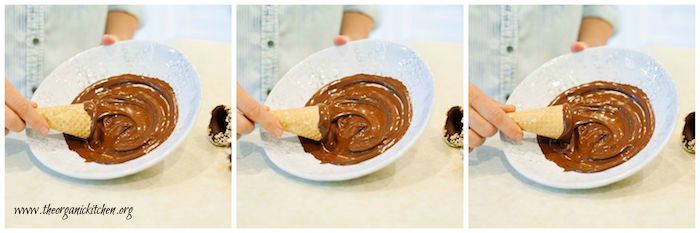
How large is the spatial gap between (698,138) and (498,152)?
1.84 ft

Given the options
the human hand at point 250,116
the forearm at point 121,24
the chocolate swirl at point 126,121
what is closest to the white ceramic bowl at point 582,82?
the human hand at point 250,116

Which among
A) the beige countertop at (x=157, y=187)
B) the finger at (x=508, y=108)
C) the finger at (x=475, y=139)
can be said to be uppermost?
the finger at (x=508, y=108)

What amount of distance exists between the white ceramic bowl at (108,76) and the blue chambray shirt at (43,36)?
0.03 meters

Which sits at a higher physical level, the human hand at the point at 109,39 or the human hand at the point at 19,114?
the human hand at the point at 109,39

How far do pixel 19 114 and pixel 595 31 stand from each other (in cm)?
162

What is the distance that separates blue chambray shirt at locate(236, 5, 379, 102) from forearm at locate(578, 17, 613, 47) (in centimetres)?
58

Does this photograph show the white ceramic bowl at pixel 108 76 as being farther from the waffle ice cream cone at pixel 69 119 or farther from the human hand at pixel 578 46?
the human hand at pixel 578 46

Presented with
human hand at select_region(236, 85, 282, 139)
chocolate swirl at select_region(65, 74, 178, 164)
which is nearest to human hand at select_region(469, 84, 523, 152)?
human hand at select_region(236, 85, 282, 139)

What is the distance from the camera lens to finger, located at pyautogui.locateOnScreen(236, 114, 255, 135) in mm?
3057

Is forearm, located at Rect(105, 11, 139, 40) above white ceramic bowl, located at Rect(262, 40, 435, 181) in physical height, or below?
above

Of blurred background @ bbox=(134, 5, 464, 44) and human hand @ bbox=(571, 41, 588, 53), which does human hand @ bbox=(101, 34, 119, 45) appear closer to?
blurred background @ bbox=(134, 5, 464, 44)

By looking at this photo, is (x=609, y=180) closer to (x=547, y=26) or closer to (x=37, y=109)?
(x=547, y=26)

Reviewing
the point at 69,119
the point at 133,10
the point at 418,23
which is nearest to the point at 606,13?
the point at 418,23

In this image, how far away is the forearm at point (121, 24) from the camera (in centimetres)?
307
